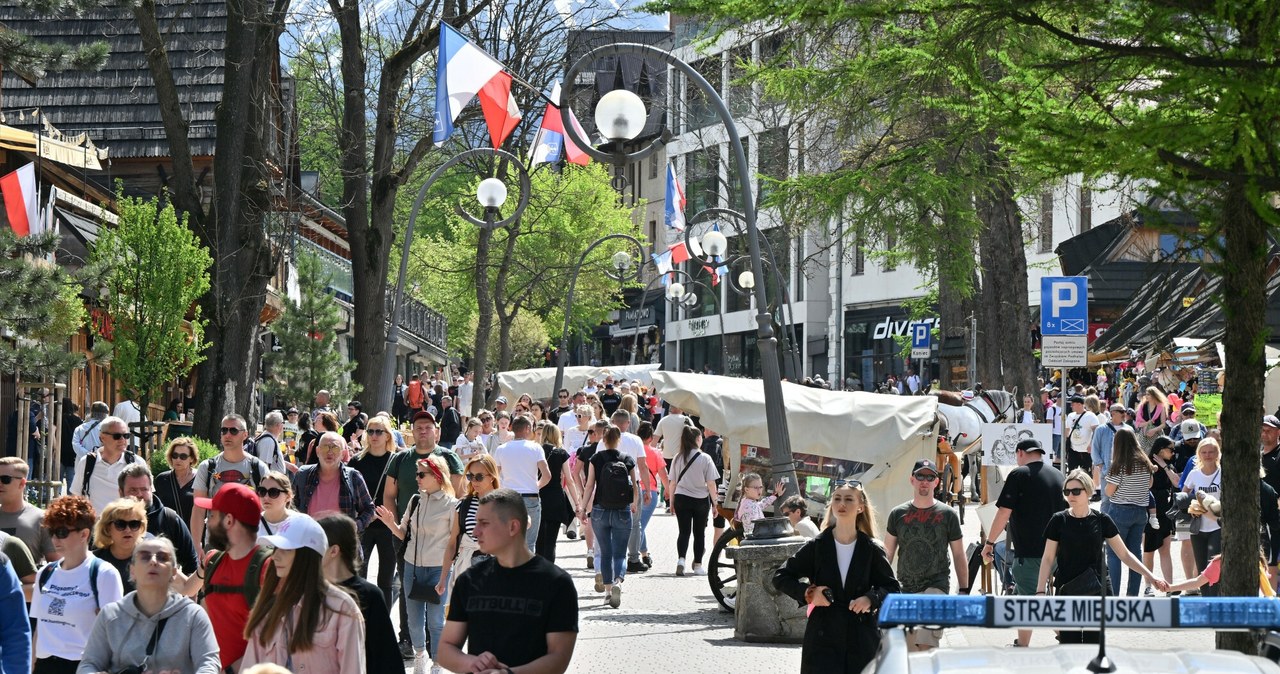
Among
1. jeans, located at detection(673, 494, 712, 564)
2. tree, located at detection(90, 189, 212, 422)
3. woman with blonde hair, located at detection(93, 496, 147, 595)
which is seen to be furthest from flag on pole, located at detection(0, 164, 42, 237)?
woman with blonde hair, located at detection(93, 496, 147, 595)

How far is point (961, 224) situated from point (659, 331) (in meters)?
70.7

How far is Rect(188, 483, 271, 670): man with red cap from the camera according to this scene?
720cm

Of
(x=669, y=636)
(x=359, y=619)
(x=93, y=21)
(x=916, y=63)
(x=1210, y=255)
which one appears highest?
(x=93, y=21)

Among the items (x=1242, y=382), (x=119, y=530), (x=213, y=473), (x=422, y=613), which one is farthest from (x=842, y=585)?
(x=213, y=473)

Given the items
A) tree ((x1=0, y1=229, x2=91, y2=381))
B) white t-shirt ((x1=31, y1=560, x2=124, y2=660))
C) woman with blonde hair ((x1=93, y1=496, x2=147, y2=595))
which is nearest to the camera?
white t-shirt ((x1=31, y1=560, x2=124, y2=660))

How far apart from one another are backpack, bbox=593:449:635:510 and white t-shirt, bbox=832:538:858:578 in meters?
7.53

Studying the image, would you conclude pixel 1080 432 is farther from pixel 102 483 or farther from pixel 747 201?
pixel 102 483

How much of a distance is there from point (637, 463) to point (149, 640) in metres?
11.8

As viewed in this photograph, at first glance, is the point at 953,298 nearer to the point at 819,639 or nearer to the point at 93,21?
the point at 93,21

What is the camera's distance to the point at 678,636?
13.8 metres

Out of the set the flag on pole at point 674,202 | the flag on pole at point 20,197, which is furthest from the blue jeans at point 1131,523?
the flag on pole at point 674,202

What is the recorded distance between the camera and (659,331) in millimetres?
91500

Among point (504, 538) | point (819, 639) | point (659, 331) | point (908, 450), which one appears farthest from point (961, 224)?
point (659, 331)

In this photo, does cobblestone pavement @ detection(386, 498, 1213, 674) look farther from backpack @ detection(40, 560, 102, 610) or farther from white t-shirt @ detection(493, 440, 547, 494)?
backpack @ detection(40, 560, 102, 610)
